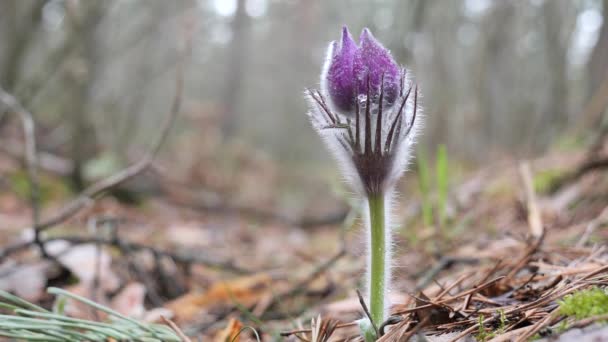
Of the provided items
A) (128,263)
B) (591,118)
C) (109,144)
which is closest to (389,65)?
(128,263)

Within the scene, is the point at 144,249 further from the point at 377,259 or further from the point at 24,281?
the point at 377,259

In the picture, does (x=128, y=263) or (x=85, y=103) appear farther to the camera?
(x=85, y=103)

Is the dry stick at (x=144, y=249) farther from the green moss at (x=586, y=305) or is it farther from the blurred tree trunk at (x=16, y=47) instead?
the blurred tree trunk at (x=16, y=47)

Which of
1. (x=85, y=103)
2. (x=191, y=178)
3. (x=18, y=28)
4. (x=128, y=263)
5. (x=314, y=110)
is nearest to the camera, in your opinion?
(x=314, y=110)

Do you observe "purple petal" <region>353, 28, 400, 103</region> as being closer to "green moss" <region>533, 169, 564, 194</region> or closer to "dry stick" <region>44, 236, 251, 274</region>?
"dry stick" <region>44, 236, 251, 274</region>

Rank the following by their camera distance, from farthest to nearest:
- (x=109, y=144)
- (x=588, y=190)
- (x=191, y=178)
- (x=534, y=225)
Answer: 1. (x=191, y=178)
2. (x=109, y=144)
3. (x=588, y=190)
4. (x=534, y=225)

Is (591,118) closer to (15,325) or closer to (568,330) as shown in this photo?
(568,330)
